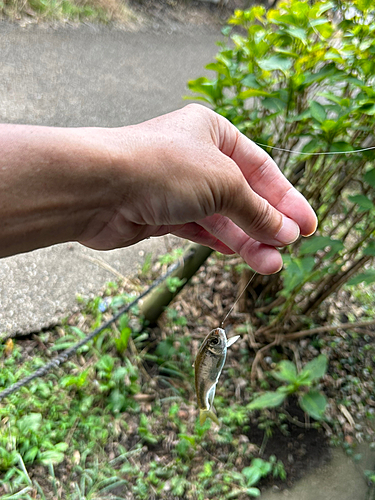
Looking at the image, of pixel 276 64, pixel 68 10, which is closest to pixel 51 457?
pixel 276 64

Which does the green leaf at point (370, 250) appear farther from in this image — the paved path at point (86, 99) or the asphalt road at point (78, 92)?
the asphalt road at point (78, 92)

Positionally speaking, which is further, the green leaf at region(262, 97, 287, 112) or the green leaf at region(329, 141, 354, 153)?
the green leaf at region(262, 97, 287, 112)

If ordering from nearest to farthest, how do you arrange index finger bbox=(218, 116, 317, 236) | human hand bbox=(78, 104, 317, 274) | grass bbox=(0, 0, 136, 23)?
human hand bbox=(78, 104, 317, 274) < index finger bbox=(218, 116, 317, 236) < grass bbox=(0, 0, 136, 23)

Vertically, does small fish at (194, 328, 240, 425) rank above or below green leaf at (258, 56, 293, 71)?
below

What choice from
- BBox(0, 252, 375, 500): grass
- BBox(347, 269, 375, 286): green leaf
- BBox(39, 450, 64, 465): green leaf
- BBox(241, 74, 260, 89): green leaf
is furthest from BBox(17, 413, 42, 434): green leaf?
BBox(241, 74, 260, 89): green leaf

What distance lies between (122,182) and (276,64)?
90 centimetres

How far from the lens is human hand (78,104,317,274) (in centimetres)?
136

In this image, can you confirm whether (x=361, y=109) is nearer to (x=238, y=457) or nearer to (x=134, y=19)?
(x=238, y=457)

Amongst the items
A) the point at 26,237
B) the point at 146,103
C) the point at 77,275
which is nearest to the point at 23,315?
the point at 77,275

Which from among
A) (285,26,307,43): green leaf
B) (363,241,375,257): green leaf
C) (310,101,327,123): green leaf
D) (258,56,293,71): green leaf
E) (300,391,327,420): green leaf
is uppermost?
(285,26,307,43): green leaf

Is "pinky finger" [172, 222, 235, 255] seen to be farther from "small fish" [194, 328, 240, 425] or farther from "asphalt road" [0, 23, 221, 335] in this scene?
"asphalt road" [0, 23, 221, 335]

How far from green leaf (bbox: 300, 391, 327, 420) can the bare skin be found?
971 mm

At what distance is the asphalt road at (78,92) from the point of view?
293 centimetres

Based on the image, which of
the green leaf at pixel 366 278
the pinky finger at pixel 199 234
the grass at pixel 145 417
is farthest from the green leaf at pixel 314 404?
the pinky finger at pixel 199 234
